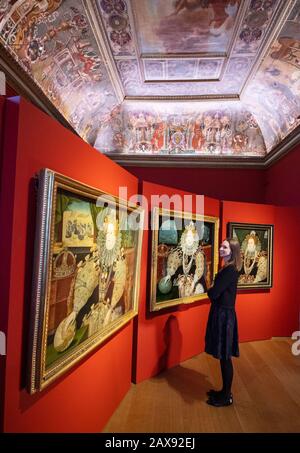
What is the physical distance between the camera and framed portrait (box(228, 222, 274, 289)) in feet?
25.6

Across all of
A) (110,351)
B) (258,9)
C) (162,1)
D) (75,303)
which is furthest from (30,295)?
(258,9)

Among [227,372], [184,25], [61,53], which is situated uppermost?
[184,25]

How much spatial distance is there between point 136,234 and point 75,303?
1.83 meters

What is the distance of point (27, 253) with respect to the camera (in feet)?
8.06

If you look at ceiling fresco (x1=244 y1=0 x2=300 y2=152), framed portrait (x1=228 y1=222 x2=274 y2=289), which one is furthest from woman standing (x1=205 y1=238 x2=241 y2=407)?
ceiling fresco (x1=244 y1=0 x2=300 y2=152)

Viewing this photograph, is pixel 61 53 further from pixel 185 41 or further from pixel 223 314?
pixel 223 314

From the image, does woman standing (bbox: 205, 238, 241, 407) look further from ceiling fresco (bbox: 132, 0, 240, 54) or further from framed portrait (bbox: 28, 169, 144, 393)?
ceiling fresco (bbox: 132, 0, 240, 54)

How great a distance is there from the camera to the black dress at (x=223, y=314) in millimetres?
4797

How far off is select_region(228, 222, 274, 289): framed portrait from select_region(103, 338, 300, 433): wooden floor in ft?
6.36

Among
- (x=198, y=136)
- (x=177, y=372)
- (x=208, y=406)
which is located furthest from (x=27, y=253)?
(x=198, y=136)

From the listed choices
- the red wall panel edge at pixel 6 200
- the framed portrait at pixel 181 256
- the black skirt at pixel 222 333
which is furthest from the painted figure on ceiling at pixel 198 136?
the red wall panel edge at pixel 6 200

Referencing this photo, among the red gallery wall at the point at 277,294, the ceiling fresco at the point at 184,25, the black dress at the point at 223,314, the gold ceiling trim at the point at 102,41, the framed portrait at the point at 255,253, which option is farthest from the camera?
the red gallery wall at the point at 277,294

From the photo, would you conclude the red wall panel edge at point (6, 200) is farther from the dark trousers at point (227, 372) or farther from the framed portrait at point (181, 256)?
the dark trousers at point (227, 372)

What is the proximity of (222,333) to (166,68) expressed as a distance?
710 cm
